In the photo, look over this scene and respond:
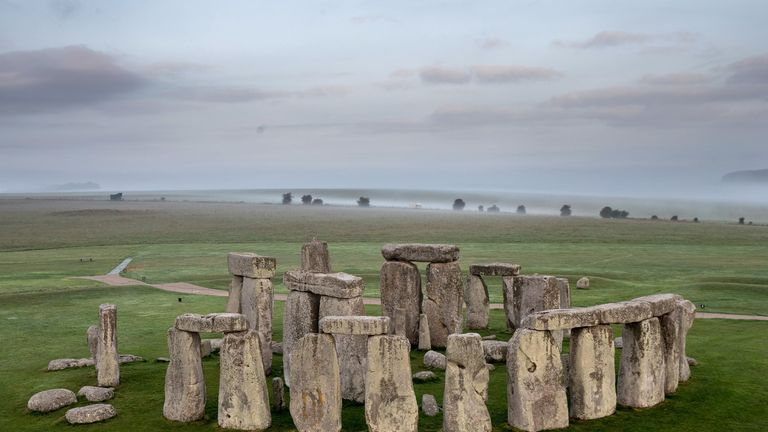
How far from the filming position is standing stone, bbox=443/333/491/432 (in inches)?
571

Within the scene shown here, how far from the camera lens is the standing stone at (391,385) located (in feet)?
47.8

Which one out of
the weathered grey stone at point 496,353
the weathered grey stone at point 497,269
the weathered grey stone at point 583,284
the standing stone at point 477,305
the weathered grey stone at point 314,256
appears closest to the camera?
the weathered grey stone at point 496,353

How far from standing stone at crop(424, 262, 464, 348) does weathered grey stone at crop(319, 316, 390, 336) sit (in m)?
8.62

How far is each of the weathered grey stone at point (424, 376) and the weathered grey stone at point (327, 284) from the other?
2.86 metres

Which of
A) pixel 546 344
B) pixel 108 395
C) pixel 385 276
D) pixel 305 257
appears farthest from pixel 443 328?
pixel 108 395

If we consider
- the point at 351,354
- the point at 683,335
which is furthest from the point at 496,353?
the point at 351,354

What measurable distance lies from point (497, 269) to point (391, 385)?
12105 millimetres

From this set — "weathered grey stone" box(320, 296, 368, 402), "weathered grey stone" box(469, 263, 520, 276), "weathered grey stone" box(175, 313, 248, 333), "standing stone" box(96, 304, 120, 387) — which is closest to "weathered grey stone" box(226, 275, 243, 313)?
"standing stone" box(96, 304, 120, 387)

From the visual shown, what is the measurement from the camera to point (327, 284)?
58.5ft

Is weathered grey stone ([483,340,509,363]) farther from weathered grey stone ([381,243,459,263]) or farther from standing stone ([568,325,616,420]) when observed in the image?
standing stone ([568,325,616,420])

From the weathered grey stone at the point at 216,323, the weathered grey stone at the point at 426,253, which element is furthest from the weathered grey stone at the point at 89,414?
the weathered grey stone at the point at 426,253

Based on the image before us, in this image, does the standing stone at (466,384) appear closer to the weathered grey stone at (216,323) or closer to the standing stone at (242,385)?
the standing stone at (242,385)

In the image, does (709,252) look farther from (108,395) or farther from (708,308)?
(108,395)

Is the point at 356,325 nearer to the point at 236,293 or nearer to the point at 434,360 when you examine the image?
the point at 434,360
